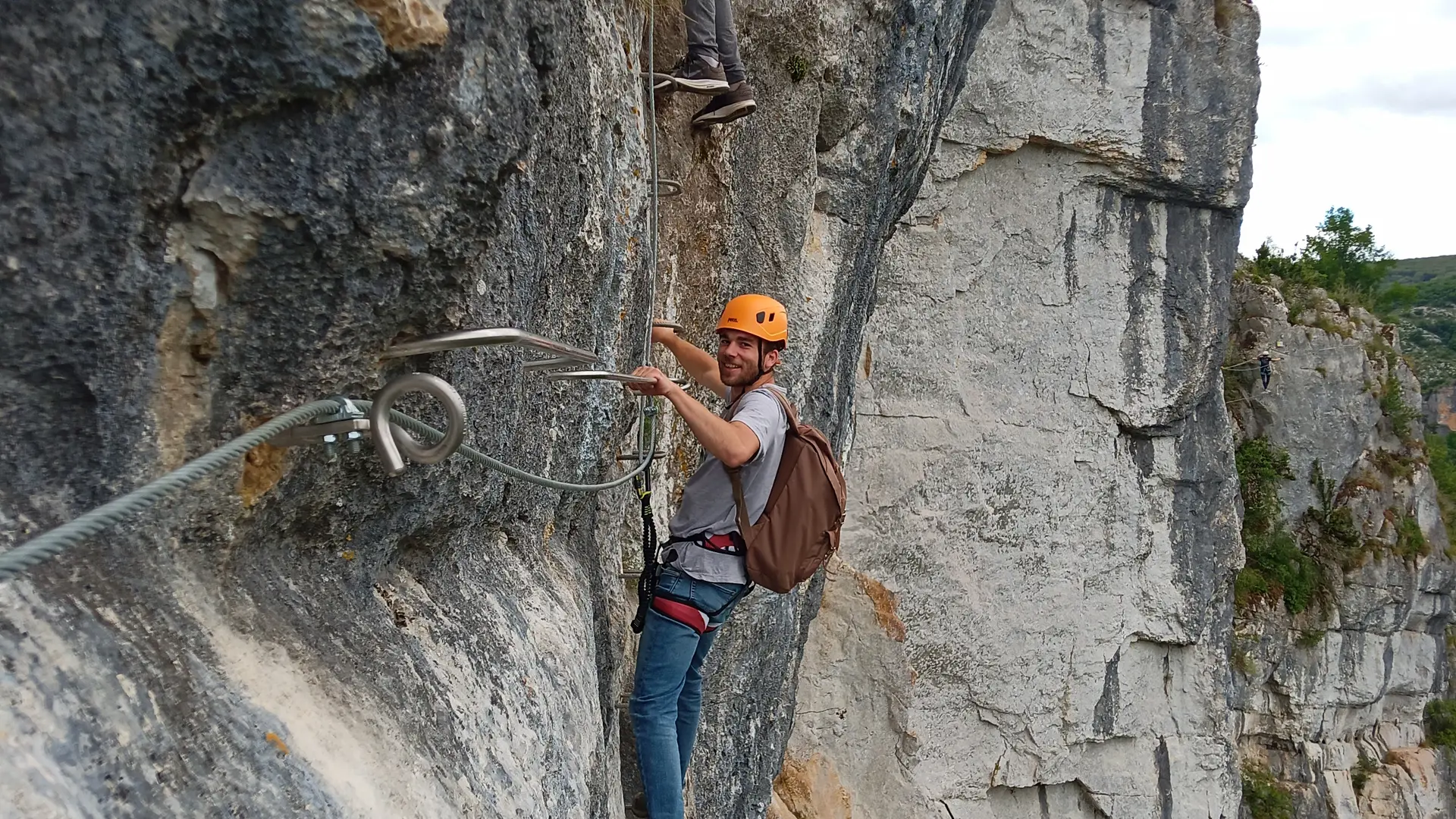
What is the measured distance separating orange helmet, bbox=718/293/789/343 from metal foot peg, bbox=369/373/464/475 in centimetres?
166

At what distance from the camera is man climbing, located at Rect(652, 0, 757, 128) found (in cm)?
385

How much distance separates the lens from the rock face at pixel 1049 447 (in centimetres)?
927

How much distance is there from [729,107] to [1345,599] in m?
12.9

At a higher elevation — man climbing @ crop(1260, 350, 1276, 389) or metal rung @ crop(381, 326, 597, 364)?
metal rung @ crop(381, 326, 597, 364)

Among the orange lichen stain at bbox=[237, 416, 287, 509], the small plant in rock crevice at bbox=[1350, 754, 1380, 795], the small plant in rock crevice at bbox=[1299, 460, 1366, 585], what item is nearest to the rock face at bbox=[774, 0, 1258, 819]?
the small plant in rock crevice at bbox=[1299, 460, 1366, 585]

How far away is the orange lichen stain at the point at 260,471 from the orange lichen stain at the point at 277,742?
432mm

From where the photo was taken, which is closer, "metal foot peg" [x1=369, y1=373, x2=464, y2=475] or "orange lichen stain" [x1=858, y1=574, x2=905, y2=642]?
"metal foot peg" [x1=369, y1=373, x2=464, y2=475]

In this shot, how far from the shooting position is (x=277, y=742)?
1703 mm

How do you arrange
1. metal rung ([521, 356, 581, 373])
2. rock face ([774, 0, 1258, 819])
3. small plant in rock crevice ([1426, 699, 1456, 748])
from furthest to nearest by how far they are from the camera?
small plant in rock crevice ([1426, 699, 1456, 748]) → rock face ([774, 0, 1258, 819]) → metal rung ([521, 356, 581, 373])

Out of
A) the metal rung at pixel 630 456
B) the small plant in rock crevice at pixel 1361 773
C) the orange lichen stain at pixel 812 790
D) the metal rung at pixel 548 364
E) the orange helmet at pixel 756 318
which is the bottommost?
the small plant in rock crevice at pixel 1361 773

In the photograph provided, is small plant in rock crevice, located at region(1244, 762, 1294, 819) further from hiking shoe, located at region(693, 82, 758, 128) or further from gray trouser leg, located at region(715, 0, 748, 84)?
gray trouser leg, located at region(715, 0, 748, 84)

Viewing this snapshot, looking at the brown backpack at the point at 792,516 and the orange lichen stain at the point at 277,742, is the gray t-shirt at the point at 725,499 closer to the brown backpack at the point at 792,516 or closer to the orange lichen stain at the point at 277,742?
the brown backpack at the point at 792,516

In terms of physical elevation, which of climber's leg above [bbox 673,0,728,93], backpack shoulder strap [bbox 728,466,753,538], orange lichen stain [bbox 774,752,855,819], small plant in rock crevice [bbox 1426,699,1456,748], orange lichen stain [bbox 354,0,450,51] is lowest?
small plant in rock crevice [bbox 1426,699,1456,748]

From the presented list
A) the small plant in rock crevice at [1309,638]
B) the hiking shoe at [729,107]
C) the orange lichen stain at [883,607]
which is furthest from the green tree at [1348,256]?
the hiking shoe at [729,107]
